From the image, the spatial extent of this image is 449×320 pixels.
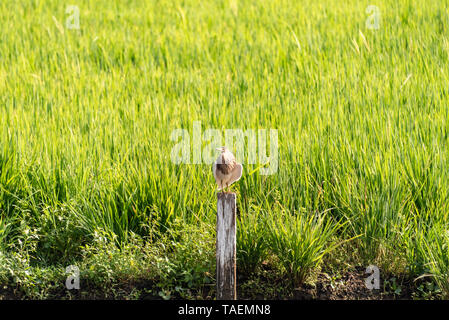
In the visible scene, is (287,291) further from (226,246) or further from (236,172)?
(236,172)

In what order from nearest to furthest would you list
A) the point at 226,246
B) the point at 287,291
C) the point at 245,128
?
the point at 226,246 < the point at 287,291 < the point at 245,128

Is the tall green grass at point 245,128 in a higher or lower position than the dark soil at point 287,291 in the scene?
higher

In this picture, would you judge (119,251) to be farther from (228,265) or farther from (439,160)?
(439,160)

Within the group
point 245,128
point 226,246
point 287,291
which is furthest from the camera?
point 245,128

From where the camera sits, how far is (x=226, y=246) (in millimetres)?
2836

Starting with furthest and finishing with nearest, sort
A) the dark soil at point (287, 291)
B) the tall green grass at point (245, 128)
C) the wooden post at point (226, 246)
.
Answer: the tall green grass at point (245, 128) → the dark soil at point (287, 291) → the wooden post at point (226, 246)

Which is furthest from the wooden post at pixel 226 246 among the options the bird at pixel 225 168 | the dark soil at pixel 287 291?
the dark soil at pixel 287 291

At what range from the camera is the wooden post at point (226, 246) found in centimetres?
280

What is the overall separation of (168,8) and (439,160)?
14.3 ft

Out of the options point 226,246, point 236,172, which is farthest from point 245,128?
point 226,246

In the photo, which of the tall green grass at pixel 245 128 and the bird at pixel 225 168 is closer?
the bird at pixel 225 168

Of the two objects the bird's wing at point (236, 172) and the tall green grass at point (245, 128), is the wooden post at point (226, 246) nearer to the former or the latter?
the bird's wing at point (236, 172)

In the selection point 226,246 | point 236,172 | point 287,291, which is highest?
point 236,172

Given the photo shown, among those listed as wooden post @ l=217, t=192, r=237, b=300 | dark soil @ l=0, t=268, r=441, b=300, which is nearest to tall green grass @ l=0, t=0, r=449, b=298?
dark soil @ l=0, t=268, r=441, b=300
